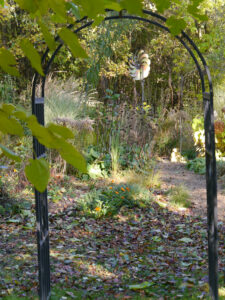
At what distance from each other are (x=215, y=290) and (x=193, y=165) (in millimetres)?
5039

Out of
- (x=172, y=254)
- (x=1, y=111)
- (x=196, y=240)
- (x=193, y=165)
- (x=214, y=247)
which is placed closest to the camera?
(x=1, y=111)

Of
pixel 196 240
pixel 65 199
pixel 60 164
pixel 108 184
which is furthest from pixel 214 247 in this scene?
pixel 60 164

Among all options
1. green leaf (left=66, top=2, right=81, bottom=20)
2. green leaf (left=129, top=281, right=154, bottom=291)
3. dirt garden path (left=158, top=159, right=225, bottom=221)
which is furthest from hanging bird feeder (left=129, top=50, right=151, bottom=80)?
green leaf (left=66, top=2, right=81, bottom=20)

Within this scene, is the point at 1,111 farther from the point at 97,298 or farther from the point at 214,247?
the point at 97,298

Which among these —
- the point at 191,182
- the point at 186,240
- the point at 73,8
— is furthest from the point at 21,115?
the point at 191,182

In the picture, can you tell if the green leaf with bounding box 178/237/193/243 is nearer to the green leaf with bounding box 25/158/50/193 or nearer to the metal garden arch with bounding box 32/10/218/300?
the metal garden arch with bounding box 32/10/218/300

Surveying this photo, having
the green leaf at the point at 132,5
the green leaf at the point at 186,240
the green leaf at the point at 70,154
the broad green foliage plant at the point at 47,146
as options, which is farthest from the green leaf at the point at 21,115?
the green leaf at the point at 186,240

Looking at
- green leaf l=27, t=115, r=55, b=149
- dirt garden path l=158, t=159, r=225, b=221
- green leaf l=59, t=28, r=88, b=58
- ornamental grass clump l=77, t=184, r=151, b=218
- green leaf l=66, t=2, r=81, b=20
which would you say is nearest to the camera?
green leaf l=27, t=115, r=55, b=149

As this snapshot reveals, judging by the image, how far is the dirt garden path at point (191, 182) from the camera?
5.52 m

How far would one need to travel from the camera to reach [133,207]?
5297mm

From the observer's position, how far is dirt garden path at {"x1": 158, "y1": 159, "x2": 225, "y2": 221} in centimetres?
552

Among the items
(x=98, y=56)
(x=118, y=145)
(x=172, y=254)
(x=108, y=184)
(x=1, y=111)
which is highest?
(x=98, y=56)

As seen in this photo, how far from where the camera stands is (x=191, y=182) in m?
6.72

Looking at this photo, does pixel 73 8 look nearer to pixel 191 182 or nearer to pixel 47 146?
pixel 47 146
